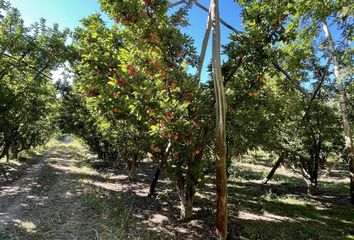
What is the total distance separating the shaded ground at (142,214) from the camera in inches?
258

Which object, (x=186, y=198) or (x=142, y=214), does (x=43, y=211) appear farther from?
(x=186, y=198)

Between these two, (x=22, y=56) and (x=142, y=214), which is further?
(x=22, y=56)

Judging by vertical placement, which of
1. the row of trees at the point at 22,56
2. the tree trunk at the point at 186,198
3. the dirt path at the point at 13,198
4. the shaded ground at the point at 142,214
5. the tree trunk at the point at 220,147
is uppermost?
the row of trees at the point at 22,56

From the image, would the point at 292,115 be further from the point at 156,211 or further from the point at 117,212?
the point at 117,212

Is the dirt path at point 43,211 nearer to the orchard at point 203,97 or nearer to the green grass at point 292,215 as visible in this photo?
the orchard at point 203,97

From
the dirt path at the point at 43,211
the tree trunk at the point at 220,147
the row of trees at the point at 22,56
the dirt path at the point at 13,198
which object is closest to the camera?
the tree trunk at the point at 220,147

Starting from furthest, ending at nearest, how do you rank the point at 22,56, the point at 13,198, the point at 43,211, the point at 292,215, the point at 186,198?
the point at 22,56 < the point at 13,198 < the point at 292,215 < the point at 43,211 < the point at 186,198

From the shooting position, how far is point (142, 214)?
8.05 m

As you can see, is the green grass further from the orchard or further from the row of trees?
the row of trees

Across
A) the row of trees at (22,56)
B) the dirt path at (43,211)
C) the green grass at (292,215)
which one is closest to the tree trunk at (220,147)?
the green grass at (292,215)

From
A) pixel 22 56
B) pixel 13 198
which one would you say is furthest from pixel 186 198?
pixel 22 56

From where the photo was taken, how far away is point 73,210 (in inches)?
318

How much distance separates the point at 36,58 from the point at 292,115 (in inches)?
515

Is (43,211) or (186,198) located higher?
(186,198)
